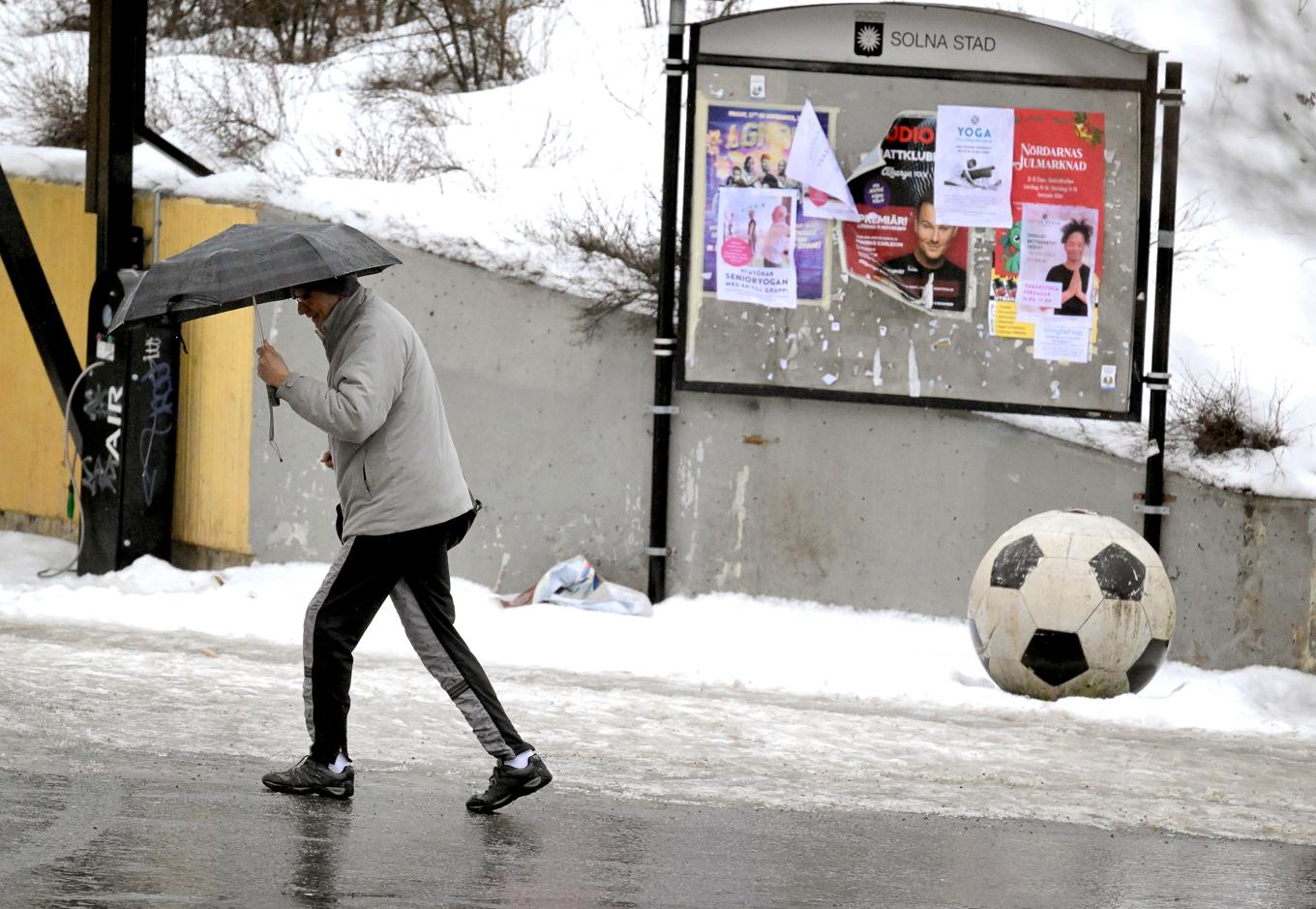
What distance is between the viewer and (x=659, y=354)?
934 centimetres

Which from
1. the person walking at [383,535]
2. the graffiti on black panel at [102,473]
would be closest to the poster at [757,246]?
the graffiti on black panel at [102,473]

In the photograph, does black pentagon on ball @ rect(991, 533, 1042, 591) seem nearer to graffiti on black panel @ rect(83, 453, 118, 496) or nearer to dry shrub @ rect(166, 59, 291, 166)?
graffiti on black panel @ rect(83, 453, 118, 496)

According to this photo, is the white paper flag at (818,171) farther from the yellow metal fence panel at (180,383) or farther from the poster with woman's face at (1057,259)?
the yellow metal fence panel at (180,383)

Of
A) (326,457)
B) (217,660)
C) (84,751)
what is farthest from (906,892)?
(217,660)

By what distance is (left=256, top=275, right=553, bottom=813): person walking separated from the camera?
212 inches

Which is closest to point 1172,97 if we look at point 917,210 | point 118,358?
point 917,210

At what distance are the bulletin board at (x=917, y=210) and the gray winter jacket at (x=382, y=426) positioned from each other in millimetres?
3886

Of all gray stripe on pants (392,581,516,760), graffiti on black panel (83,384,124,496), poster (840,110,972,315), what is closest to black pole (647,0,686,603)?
poster (840,110,972,315)

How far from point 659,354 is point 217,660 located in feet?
9.35

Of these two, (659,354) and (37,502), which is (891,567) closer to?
(659,354)

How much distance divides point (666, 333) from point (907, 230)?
54.8 inches

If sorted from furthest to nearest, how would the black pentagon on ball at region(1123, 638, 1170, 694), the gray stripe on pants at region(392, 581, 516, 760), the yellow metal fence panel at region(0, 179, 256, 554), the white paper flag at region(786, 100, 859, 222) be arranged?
the yellow metal fence panel at region(0, 179, 256, 554), the white paper flag at region(786, 100, 859, 222), the black pentagon on ball at region(1123, 638, 1170, 694), the gray stripe on pants at region(392, 581, 516, 760)

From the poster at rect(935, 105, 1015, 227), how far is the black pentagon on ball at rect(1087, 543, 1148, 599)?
7.07 feet

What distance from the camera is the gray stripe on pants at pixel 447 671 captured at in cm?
551
